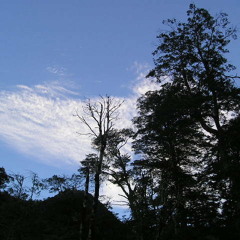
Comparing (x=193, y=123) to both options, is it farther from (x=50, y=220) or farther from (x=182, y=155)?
(x=50, y=220)

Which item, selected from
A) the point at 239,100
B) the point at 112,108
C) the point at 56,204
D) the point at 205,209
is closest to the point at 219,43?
the point at 239,100

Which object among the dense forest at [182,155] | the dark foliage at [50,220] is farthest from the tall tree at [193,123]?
the dark foliage at [50,220]

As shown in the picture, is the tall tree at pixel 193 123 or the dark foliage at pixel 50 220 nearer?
the tall tree at pixel 193 123

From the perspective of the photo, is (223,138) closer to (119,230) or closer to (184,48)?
(184,48)

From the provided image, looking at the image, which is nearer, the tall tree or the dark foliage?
the tall tree

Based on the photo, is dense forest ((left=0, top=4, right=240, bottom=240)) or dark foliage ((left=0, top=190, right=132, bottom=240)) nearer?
dense forest ((left=0, top=4, right=240, bottom=240))

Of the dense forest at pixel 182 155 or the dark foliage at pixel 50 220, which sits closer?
the dense forest at pixel 182 155

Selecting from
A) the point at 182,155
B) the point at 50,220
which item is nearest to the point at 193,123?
the point at 182,155

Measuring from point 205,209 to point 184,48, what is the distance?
10769 millimetres

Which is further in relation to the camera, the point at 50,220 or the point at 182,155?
the point at 50,220

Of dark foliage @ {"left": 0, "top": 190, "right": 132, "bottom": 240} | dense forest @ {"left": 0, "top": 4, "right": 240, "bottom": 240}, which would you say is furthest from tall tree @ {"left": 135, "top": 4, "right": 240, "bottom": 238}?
dark foliage @ {"left": 0, "top": 190, "right": 132, "bottom": 240}

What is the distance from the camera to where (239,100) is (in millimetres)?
14055

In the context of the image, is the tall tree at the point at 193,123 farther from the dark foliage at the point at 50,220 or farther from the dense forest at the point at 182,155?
the dark foliage at the point at 50,220

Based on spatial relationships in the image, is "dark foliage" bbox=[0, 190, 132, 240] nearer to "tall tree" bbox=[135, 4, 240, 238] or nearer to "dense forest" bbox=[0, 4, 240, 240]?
"dense forest" bbox=[0, 4, 240, 240]
